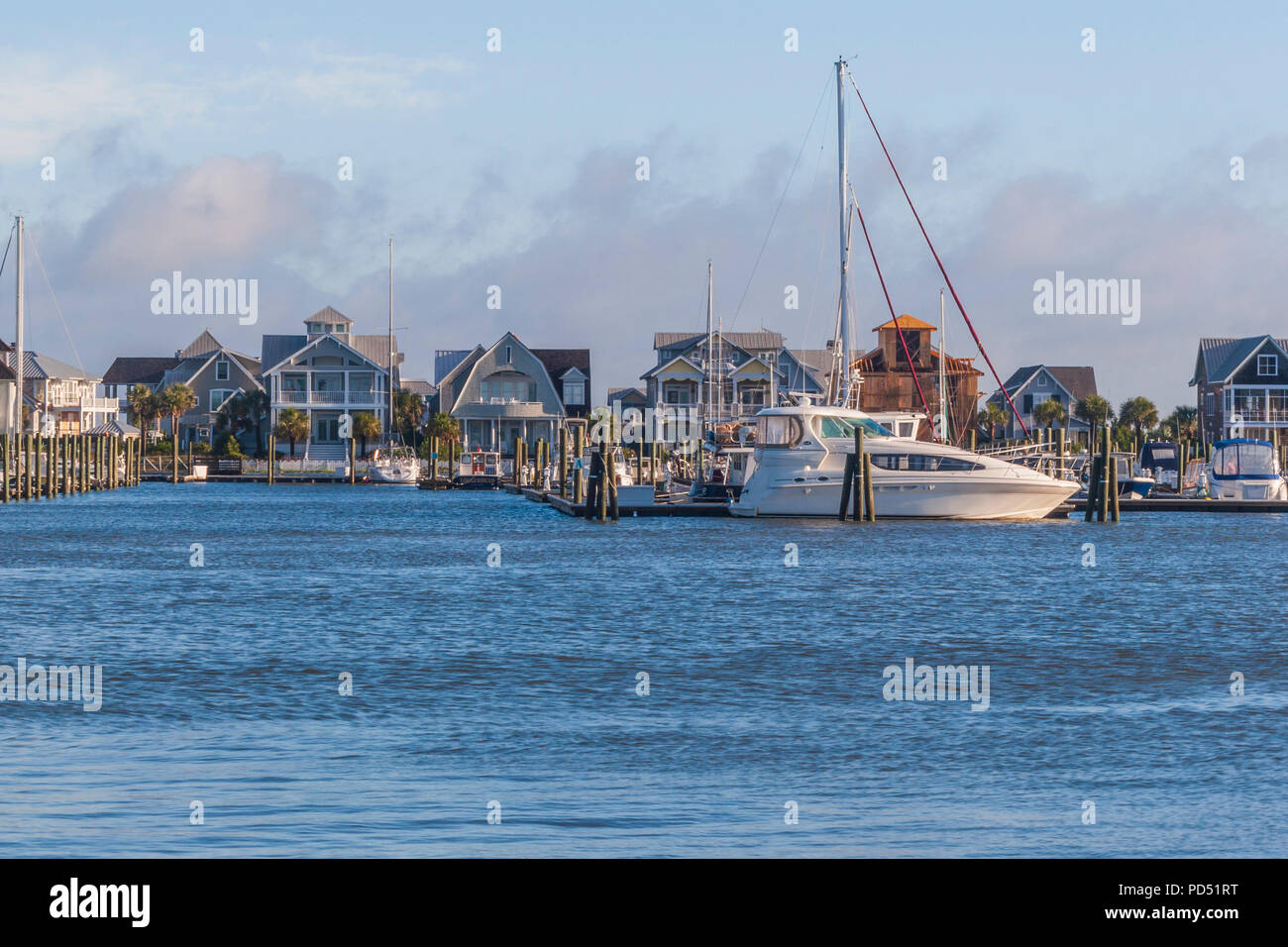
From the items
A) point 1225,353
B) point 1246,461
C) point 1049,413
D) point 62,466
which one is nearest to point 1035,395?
point 1049,413

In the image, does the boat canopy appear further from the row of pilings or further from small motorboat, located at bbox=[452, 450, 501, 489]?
the row of pilings

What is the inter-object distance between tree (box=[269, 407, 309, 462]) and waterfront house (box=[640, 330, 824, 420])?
2363 centimetres

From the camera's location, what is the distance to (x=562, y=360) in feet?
403

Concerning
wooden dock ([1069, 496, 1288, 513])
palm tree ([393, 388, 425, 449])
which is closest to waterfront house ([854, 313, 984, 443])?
palm tree ([393, 388, 425, 449])

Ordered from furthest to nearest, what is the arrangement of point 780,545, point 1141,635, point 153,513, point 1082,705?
point 153,513 → point 780,545 → point 1141,635 → point 1082,705

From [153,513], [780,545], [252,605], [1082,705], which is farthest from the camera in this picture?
[153,513]

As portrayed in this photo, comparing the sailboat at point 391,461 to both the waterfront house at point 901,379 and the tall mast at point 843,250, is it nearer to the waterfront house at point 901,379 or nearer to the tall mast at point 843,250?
the waterfront house at point 901,379

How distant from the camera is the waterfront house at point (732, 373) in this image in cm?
10838

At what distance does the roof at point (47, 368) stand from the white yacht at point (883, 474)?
274 ft

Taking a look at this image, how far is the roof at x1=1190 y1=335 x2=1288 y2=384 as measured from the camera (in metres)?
113
